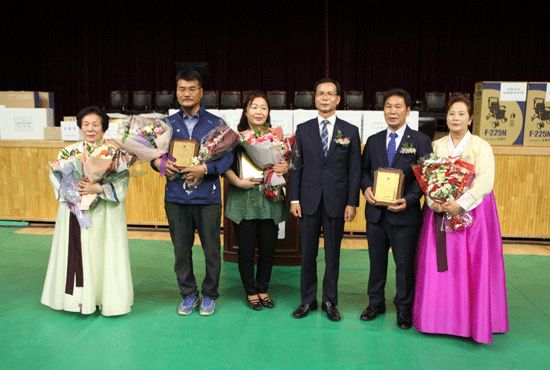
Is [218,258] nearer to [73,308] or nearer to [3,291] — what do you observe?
[73,308]

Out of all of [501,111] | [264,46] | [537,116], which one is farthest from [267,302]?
[264,46]

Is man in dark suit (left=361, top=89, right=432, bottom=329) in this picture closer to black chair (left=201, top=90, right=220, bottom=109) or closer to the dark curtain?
black chair (left=201, top=90, right=220, bottom=109)

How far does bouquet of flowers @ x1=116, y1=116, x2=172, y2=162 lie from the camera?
8.16ft

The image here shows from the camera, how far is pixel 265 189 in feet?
8.89

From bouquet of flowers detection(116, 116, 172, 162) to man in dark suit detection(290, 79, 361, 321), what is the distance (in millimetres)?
851

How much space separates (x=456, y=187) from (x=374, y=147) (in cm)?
56

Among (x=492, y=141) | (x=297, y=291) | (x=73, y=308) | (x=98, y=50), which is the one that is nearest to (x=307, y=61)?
(x=98, y=50)

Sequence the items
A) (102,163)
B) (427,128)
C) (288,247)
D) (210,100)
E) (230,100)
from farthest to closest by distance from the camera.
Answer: (230,100)
(210,100)
(427,128)
(288,247)
(102,163)

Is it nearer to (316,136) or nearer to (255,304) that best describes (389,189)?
(316,136)

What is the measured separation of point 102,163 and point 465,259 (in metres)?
2.27

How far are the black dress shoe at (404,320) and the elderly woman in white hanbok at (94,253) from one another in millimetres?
1796

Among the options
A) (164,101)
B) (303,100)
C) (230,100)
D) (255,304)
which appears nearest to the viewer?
(255,304)

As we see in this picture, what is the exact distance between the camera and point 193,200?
2.64m

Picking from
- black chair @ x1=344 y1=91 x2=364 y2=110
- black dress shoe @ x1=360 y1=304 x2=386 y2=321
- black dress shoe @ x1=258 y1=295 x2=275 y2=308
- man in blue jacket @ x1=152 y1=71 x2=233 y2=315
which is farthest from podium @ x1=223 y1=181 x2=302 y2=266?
black chair @ x1=344 y1=91 x2=364 y2=110
